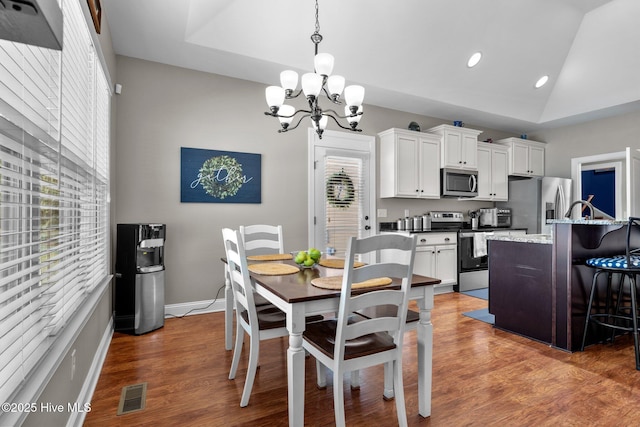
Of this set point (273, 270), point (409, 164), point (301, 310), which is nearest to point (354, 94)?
point (273, 270)

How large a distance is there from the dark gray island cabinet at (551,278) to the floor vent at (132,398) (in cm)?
300

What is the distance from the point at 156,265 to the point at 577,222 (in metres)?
3.57

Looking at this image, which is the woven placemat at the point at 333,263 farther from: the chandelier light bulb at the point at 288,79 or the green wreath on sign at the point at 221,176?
the green wreath on sign at the point at 221,176

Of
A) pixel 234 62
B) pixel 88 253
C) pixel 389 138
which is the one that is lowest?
pixel 88 253

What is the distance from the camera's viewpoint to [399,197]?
196 inches

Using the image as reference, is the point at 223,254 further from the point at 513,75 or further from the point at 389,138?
the point at 513,75

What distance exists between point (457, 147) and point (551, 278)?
2.76 metres

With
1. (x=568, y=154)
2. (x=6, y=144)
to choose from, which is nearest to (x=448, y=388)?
(x=6, y=144)

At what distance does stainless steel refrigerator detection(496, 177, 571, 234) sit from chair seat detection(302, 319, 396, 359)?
182 inches

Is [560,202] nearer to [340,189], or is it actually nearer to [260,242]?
[340,189]

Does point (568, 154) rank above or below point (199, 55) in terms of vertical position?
below

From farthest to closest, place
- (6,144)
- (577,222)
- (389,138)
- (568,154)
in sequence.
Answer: (568,154)
(389,138)
(577,222)
(6,144)

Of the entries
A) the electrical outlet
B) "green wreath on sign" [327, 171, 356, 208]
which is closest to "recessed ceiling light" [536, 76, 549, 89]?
"green wreath on sign" [327, 171, 356, 208]

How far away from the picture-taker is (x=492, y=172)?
5.57 m
